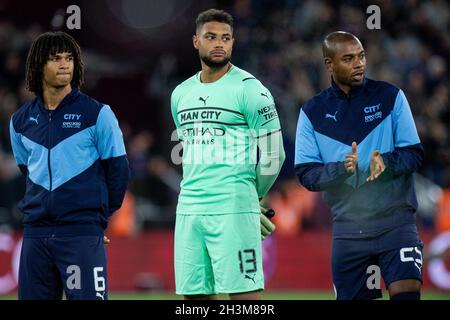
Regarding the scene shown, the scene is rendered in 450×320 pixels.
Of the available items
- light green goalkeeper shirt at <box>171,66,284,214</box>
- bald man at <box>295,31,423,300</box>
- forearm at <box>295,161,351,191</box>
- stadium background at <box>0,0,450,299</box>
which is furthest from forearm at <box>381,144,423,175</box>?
stadium background at <box>0,0,450,299</box>

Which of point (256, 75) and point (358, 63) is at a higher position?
point (256, 75)

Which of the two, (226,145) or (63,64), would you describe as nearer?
(63,64)

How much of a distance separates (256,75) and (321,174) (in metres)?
10.4

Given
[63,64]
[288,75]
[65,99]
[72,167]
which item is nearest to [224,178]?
[72,167]

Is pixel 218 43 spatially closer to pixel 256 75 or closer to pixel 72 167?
pixel 72 167

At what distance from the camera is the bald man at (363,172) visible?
7043 millimetres

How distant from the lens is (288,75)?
17.8m

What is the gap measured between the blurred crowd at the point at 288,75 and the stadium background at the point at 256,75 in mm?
23

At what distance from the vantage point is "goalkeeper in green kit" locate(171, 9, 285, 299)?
23.3 feet

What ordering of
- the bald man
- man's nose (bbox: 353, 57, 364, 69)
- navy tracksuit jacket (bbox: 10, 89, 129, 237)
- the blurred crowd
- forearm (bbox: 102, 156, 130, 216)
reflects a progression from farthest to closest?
the blurred crowd, man's nose (bbox: 353, 57, 364, 69), the bald man, forearm (bbox: 102, 156, 130, 216), navy tracksuit jacket (bbox: 10, 89, 129, 237)

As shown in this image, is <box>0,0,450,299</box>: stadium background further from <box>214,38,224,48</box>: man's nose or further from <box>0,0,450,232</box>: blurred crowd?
<box>214,38,224,48</box>: man's nose

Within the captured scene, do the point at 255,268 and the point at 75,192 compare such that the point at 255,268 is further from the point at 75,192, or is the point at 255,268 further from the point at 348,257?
the point at 75,192

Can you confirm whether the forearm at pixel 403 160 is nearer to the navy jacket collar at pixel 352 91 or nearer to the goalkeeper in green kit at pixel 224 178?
the navy jacket collar at pixel 352 91

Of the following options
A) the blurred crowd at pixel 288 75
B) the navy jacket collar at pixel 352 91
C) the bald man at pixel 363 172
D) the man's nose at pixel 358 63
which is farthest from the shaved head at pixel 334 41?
the blurred crowd at pixel 288 75
